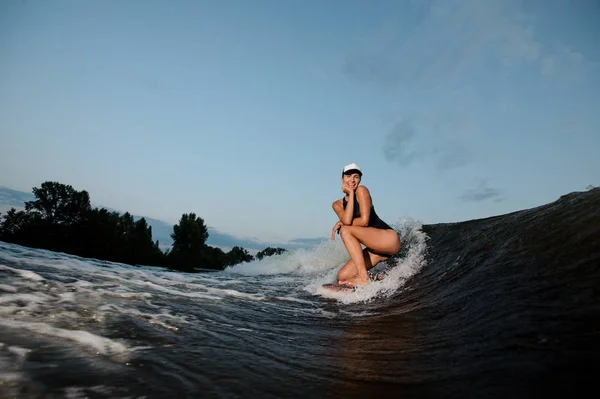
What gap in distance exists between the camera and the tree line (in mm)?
34031

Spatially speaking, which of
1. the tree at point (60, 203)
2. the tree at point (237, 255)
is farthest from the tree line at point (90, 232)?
the tree at point (237, 255)

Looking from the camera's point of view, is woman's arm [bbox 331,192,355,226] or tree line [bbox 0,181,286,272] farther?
tree line [bbox 0,181,286,272]

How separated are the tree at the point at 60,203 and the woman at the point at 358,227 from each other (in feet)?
153

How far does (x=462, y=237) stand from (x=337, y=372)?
4792mm

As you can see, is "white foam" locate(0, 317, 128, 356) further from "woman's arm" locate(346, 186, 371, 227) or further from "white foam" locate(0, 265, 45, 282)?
"woman's arm" locate(346, 186, 371, 227)

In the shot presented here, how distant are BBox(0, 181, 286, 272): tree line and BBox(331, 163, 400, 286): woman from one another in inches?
962

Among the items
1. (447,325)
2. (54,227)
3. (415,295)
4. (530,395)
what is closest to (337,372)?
(530,395)

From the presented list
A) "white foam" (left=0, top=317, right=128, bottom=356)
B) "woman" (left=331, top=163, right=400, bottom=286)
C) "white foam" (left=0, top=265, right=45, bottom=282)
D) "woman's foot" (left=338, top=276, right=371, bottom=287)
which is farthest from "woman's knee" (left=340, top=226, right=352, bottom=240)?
"white foam" (left=0, top=265, right=45, bottom=282)

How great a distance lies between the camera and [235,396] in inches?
57.4

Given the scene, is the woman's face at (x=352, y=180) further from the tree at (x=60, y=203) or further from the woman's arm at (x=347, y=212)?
the tree at (x=60, y=203)

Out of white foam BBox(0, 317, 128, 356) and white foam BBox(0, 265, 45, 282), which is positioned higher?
white foam BBox(0, 265, 45, 282)

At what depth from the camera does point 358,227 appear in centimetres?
525

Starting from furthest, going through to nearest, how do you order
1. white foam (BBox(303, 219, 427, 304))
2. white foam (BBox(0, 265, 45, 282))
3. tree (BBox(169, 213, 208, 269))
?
tree (BBox(169, 213, 208, 269)) → white foam (BBox(303, 219, 427, 304)) → white foam (BBox(0, 265, 45, 282))

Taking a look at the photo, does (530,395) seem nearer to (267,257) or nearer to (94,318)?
(94,318)
